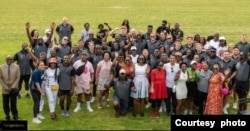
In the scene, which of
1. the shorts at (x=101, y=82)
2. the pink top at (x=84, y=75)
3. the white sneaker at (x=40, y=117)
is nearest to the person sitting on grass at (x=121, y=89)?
the shorts at (x=101, y=82)

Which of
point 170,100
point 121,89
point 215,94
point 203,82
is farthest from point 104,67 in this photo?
point 215,94

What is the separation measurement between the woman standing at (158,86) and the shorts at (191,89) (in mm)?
650

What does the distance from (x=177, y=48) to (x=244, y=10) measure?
88.7ft

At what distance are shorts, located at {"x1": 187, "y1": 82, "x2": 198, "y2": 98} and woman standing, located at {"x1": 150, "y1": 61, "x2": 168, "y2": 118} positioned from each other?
0.65m

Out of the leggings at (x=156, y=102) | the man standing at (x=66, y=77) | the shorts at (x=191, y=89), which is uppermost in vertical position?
the man standing at (x=66, y=77)

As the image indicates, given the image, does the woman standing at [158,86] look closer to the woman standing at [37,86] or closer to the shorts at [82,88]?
the shorts at [82,88]

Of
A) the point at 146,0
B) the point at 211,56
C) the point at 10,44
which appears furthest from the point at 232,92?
the point at 146,0

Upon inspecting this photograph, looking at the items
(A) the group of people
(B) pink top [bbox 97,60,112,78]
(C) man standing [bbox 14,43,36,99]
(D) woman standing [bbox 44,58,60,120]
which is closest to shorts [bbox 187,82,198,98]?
(A) the group of people

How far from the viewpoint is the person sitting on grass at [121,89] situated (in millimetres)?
12992

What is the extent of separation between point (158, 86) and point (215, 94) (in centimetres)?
160

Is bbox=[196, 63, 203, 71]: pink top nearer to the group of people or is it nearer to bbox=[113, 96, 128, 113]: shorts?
the group of people

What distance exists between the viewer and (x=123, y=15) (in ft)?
120

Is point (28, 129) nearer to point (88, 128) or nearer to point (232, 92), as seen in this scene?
point (88, 128)

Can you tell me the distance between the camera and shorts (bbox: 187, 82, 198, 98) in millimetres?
12891
